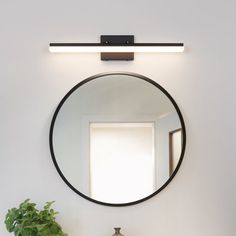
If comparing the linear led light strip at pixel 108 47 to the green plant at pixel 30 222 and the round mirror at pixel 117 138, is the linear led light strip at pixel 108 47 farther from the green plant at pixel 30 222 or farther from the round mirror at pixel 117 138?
the green plant at pixel 30 222

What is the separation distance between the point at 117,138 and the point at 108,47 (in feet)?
1.29

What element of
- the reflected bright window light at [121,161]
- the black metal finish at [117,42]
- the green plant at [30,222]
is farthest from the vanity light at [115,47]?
the green plant at [30,222]

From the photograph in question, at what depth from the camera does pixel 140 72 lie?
74.2 inches

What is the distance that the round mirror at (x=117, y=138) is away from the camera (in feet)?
6.02

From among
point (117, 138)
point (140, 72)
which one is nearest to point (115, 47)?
point (140, 72)

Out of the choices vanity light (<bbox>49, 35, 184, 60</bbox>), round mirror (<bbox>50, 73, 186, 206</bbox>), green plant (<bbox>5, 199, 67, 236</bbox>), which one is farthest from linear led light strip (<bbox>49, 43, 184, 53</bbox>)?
green plant (<bbox>5, 199, 67, 236</bbox>)

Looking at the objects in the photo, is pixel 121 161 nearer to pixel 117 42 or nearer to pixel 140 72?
pixel 140 72

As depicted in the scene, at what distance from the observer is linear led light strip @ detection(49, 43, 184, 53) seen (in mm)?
1788

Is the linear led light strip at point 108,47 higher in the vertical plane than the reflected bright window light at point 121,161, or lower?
higher

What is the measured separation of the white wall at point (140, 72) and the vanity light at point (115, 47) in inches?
1.5

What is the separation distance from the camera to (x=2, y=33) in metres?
1.87

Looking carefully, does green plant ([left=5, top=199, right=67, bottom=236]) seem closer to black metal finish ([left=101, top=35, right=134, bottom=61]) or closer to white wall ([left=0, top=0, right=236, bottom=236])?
white wall ([left=0, top=0, right=236, bottom=236])

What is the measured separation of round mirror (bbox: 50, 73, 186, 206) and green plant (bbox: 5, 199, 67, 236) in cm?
21

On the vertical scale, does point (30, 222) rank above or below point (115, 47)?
below
